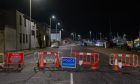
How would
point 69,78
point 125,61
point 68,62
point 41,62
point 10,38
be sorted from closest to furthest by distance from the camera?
point 69,78, point 68,62, point 41,62, point 125,61, point 10,38

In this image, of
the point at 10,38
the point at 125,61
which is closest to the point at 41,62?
the point at 125,61

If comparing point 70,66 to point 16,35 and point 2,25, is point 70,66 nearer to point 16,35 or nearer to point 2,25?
point 2,25

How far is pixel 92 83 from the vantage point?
45.9 feet

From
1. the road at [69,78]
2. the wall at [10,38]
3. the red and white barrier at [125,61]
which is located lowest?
the road at [69,78]

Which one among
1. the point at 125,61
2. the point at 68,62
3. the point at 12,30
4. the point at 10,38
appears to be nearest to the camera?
the point at 68,62

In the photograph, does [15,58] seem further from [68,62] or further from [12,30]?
[12,30]

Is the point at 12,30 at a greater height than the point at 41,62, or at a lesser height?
greater

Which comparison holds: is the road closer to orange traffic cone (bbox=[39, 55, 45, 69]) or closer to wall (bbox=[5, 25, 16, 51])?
orange traffic cone (bbox=[39, 55, 45, 69])

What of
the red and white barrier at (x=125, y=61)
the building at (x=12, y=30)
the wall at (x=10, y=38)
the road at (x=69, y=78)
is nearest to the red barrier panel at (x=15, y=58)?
the road at (x=69, y=78)

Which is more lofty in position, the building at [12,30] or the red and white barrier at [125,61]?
the building at [12,30]

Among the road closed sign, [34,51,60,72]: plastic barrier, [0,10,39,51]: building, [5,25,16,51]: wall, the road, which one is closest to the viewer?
the road

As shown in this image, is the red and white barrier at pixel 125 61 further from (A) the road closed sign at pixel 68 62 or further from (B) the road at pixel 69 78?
(B) the road at pixel 69 78

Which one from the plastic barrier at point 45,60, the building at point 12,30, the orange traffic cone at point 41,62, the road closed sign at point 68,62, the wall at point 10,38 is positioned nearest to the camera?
the road closed sign at point 68,62

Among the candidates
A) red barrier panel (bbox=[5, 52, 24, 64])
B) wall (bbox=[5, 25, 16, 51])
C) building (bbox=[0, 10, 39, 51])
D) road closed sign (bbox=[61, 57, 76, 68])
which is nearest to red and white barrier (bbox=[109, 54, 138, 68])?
road closed sign (bbox=[61, 57, 76, 68])
